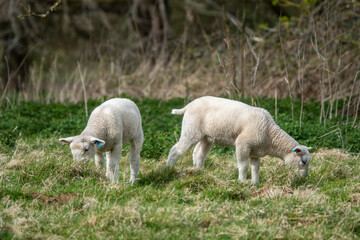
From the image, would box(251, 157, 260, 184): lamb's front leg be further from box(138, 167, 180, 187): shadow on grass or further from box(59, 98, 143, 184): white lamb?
box(59, 98, 143, 184): white lamb

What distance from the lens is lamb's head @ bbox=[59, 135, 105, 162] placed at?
229 inches

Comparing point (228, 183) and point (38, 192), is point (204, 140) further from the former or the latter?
point (38, 192)

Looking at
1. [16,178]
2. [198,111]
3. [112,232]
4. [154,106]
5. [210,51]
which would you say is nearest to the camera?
[112,232]

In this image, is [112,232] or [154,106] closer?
[112,232]

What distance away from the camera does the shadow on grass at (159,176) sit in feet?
20.0

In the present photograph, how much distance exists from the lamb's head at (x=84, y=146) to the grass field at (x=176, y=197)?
15 centimetres

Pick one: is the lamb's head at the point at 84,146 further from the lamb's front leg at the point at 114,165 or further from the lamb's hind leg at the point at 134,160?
the lamb's hind leg at the point at 134,160

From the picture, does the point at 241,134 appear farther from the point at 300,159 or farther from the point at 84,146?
the point at 84,146

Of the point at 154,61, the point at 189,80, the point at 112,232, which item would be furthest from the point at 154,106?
the point at 112,232

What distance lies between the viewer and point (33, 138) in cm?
838

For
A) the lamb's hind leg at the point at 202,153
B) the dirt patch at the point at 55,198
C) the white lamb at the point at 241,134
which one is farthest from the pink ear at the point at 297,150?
the dirt patch at the point at 55,198

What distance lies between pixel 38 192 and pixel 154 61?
30.1 feet

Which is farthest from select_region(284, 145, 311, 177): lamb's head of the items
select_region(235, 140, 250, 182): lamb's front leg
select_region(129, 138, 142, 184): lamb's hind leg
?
select_region(129, 138, 142, 184): lamb's hind leg

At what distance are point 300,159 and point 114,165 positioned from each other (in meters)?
2.41
